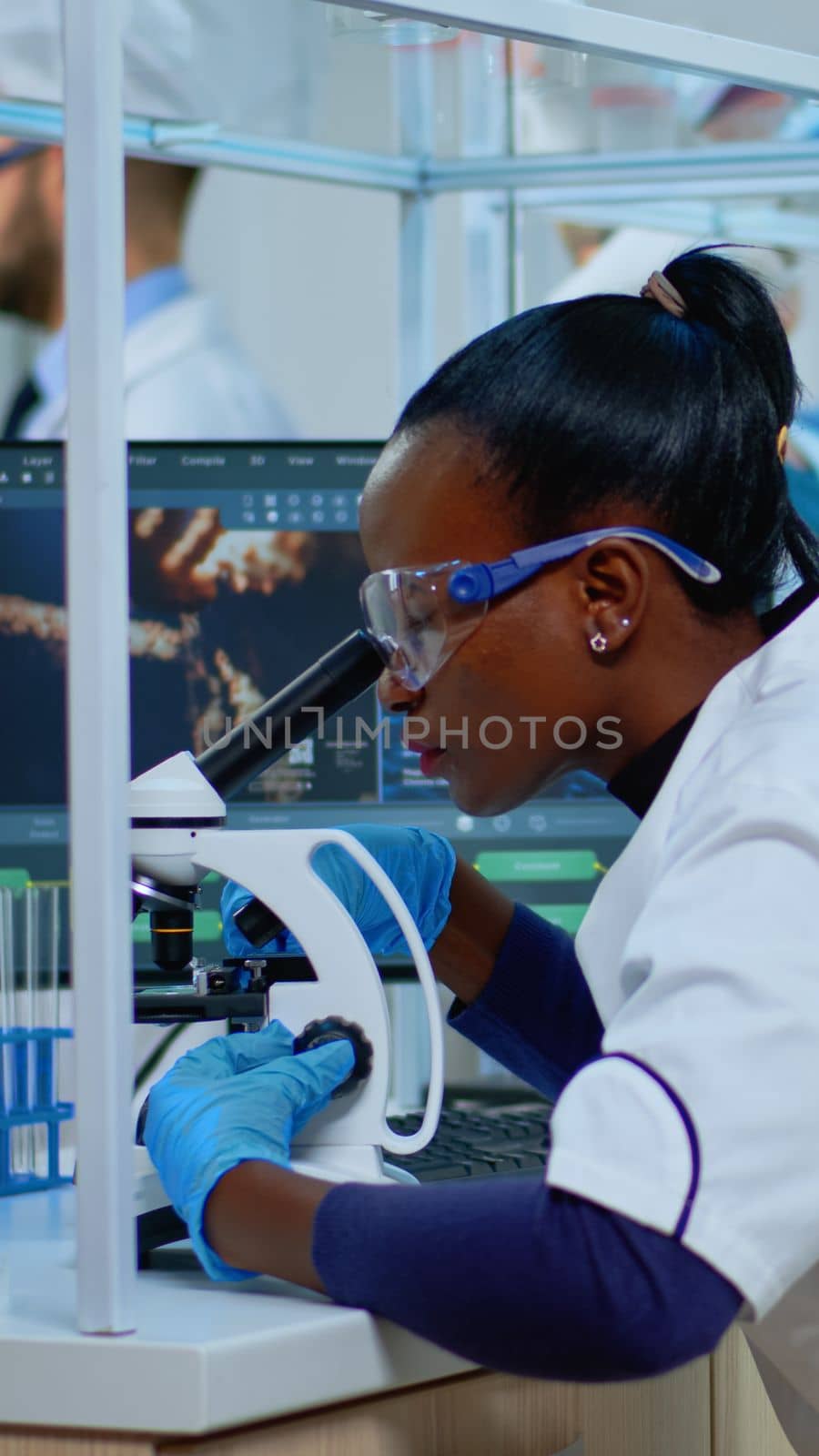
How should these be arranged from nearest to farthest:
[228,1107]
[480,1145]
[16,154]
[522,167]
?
[228,1107], [480,1145], [522,167], [16,154]

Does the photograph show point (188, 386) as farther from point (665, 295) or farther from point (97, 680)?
point (97, 680)

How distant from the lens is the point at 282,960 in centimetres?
107

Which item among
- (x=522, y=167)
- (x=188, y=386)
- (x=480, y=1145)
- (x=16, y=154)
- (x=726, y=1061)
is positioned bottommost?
(x=480, y=1145)

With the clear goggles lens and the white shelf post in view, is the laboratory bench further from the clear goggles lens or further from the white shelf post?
the clear goggles lens

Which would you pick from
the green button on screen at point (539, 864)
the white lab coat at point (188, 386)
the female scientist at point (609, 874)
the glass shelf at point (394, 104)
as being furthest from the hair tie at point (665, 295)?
the white lab coat at point (188, 386)

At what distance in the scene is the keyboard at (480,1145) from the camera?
1.12 meters

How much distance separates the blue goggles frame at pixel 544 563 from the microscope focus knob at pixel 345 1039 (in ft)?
0.96

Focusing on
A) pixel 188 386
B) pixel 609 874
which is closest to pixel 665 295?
pixel 609 874

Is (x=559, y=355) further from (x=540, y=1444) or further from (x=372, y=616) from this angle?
(x=540, y=1444)

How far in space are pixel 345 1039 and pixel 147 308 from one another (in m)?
2.22

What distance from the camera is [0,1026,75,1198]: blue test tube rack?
1240 millimetres

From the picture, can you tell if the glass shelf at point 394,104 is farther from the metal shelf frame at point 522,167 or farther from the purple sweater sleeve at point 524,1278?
the purple sweater sleeve at point 524,1278

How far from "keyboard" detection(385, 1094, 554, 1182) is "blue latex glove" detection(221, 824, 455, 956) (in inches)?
6.0

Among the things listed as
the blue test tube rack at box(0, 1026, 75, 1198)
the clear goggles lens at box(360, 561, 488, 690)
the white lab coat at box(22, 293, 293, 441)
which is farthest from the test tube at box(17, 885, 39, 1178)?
the white lab coat at box(22, 293, 293, 441)
